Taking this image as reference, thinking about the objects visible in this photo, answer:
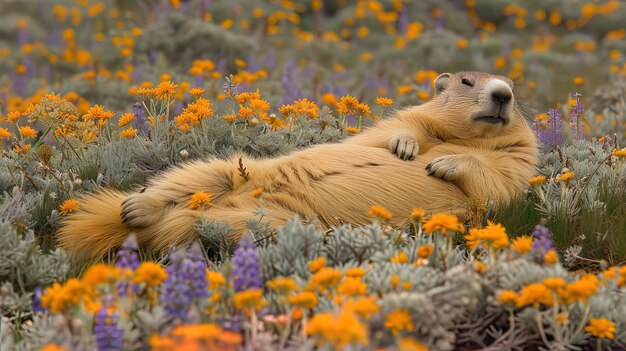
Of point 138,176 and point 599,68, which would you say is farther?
point 599,68

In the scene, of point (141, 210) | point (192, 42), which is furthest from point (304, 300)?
point (192, 42)

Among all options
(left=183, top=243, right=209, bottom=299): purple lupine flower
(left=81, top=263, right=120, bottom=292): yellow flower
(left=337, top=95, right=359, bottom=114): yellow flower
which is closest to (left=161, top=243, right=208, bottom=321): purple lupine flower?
(left=183, top=243, right=209, bottom=299): purple lupine flower

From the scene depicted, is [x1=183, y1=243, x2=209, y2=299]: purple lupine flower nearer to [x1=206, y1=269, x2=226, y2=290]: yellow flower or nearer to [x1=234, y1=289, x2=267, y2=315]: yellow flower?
[x1=206, y1=269, x2=226, y2=290]: yellow flower

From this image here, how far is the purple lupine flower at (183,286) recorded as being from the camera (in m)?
2.63

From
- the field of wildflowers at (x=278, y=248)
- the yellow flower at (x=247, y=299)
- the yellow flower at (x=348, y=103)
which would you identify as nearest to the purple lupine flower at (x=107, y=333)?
the field of wildflowers at (x=278, y=248)

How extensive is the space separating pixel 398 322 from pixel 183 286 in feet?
2.40

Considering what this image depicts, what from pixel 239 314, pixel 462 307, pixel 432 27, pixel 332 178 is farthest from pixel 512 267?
pixel 432 27

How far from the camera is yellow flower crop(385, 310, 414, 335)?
97.1 inches

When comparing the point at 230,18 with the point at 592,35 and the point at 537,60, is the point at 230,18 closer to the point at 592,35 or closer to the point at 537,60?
the point at 537,60

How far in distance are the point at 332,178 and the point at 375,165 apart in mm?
318

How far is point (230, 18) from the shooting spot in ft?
44.2

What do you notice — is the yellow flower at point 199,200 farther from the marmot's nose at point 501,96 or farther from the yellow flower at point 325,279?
the marmot's nose at point 501,96

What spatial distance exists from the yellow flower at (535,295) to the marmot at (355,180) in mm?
1572

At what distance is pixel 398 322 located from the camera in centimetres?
246
